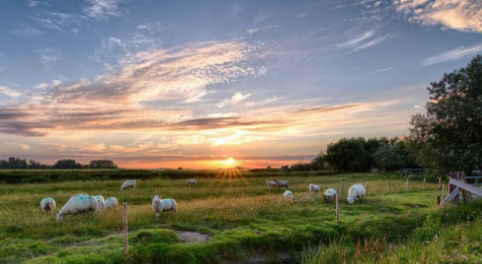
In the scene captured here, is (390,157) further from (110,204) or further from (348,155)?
(110,204)

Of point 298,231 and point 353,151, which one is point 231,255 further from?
point 353,151

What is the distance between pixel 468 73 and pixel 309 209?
13.4m

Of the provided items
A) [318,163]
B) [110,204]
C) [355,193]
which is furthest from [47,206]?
[318,163]

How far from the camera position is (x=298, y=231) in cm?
1430

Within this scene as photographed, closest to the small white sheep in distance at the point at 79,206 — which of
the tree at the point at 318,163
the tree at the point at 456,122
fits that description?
the tree at the point at 456,122

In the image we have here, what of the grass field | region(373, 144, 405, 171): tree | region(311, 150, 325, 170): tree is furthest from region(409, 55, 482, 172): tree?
region(311, 150, 325, 170): tree

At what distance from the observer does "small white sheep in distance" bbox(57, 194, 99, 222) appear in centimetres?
1773

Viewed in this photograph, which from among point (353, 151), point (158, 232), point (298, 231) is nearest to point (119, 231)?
point (158, 232)

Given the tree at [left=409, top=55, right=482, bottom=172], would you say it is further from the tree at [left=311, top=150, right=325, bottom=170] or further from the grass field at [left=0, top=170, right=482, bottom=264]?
the tree at [left=311, top=150, right=325, bottom=170]

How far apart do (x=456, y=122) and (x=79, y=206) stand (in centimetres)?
2302

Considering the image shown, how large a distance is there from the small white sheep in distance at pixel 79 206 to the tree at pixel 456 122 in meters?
21.5

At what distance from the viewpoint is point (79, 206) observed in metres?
17.9

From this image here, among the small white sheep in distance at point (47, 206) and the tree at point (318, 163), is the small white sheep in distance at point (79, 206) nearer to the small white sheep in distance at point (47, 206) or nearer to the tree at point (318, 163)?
the small white sheep in distance at point (47, 206)

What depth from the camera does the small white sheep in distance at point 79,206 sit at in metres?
17.7
